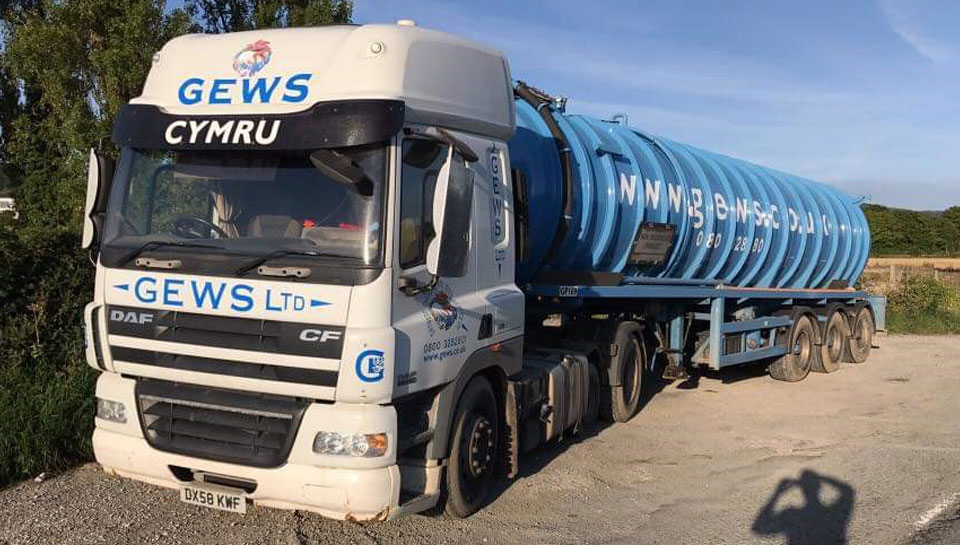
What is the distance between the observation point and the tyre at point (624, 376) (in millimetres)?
8602

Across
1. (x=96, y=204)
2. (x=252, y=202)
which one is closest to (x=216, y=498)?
(x=252, y=202)

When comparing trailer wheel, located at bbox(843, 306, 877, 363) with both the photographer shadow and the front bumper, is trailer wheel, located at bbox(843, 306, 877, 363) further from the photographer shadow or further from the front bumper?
the front bumper

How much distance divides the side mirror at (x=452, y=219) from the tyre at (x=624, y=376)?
376 centimetres

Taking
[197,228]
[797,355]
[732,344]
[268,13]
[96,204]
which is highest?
[268,13]

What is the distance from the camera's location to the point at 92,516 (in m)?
5.41

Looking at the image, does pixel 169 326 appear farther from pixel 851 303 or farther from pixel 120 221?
pixel 851 303

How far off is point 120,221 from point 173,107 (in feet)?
2.54

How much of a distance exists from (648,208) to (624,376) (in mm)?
1863

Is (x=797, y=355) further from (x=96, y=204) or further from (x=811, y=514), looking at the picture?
(x=96, y=204)

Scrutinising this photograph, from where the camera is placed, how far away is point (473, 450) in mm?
5484

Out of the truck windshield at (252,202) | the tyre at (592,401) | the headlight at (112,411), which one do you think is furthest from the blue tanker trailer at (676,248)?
the headlight at (112,411)

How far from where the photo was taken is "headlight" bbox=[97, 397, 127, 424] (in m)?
4.80

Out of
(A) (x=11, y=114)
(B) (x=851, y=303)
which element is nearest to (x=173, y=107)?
(A) (x=11, y=114)

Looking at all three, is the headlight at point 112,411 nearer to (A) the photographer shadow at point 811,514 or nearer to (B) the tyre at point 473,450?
(B) the tyre at point 473,450
